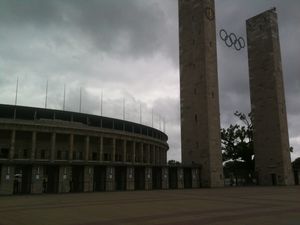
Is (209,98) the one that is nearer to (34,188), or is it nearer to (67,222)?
(34,188)

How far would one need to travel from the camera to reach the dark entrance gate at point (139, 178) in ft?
171

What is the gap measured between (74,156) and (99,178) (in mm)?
18115

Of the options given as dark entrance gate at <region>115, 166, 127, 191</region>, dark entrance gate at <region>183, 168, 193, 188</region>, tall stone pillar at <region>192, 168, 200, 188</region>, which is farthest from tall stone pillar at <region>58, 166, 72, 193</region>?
tall stone pillar at <region>192, 168, 200, 188</region>

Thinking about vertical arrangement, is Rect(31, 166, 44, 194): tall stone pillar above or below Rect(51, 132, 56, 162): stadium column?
below

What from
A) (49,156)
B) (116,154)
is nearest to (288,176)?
(116,154)

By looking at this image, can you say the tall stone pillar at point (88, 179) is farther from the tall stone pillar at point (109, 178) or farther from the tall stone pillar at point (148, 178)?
the tall stone pillar at point (148, 178)

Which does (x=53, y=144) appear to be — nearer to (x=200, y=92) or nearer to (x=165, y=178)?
(x=165, y=178)

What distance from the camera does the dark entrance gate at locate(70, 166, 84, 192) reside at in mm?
47100

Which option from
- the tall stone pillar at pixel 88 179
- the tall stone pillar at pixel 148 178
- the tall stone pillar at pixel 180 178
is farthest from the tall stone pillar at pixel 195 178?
the tall stone pillar at pixel 88 179

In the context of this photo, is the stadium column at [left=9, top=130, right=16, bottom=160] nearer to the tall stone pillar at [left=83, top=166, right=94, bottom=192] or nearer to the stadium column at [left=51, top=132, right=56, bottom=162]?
the stadium column at [left=51, top=132, right=56, bottom=162]

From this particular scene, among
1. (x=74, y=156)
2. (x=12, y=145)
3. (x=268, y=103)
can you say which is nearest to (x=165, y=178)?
(x=74, y=156)

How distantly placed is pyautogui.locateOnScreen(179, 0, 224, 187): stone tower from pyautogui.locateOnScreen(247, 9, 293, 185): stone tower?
17203 mm

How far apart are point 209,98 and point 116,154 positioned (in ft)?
87.9

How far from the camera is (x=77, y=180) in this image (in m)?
49.9
